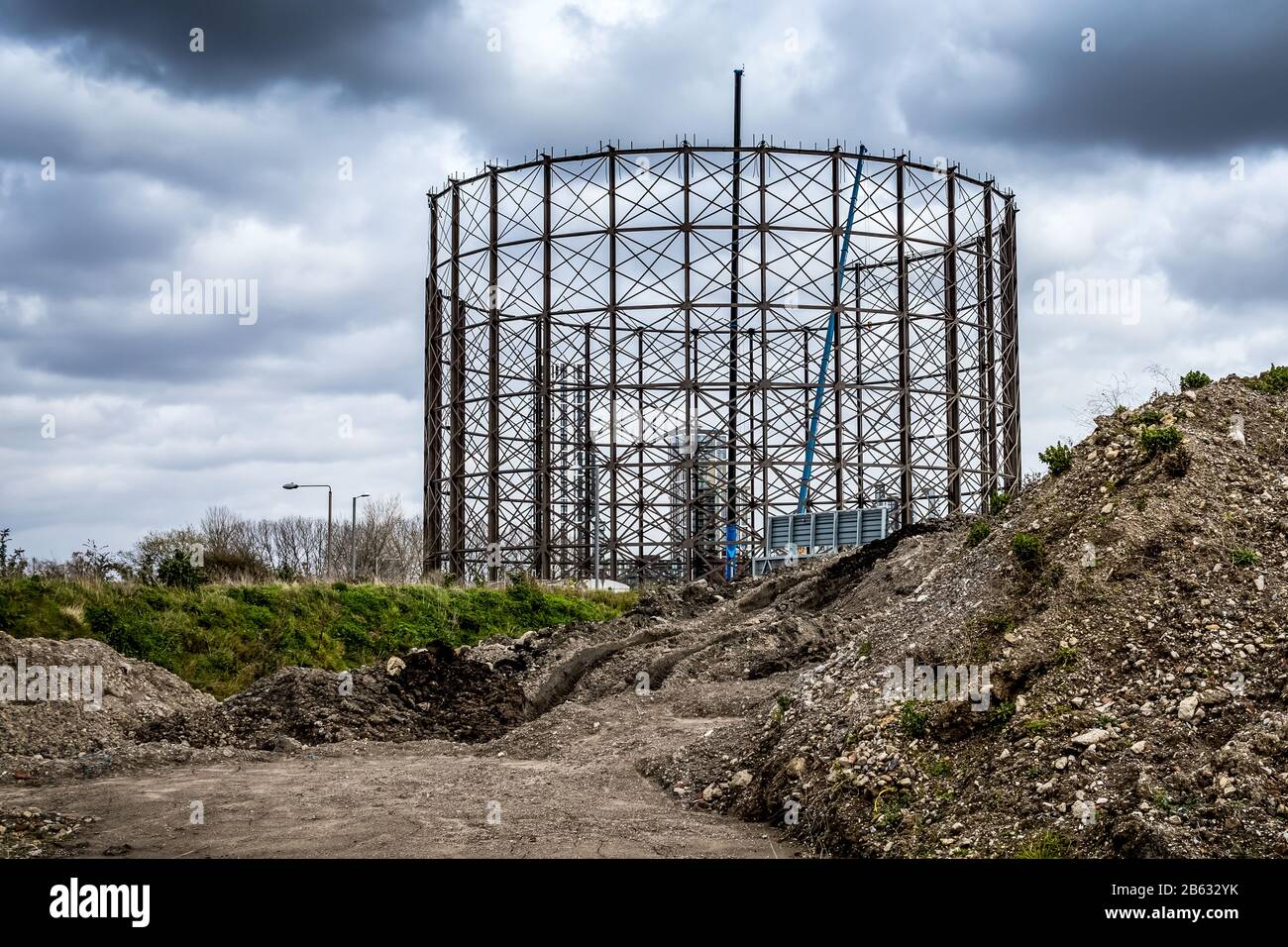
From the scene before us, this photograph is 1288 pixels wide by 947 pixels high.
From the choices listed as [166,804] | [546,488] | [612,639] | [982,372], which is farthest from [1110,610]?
[982,372]

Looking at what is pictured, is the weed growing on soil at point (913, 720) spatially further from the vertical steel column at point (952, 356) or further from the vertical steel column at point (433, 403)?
the vertical steel column at point (433, 403)

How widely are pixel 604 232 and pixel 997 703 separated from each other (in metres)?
21.5

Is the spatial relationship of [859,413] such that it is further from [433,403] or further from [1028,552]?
[1028,552]

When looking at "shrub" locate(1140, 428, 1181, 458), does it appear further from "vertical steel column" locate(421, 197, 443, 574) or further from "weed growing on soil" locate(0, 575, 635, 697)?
"vertical steel column" locate(421, 197, 443, 574)

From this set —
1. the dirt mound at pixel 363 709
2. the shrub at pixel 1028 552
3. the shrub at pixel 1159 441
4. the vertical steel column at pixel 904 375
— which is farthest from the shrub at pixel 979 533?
the vertical steel column at pixel 904 375

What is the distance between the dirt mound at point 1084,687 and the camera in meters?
7.42

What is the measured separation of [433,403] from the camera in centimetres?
3269

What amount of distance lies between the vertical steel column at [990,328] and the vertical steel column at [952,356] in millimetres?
1405

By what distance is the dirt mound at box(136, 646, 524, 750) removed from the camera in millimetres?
14625

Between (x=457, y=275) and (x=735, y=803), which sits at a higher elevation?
(x=457, y=275)

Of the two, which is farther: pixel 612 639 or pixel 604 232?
pixel 604 232

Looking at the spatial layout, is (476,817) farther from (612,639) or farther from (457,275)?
(457,275)

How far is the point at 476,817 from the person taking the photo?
381 inches

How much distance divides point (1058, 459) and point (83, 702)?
11859 millimetres
